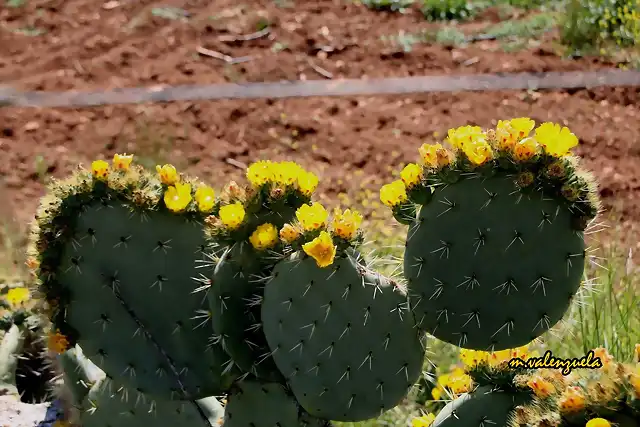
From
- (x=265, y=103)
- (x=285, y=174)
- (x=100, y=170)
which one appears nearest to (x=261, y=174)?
(x=285, y=174)

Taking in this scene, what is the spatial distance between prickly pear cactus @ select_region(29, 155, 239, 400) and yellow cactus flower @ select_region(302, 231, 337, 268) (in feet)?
1.29

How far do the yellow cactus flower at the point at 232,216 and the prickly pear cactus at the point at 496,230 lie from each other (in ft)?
1.01

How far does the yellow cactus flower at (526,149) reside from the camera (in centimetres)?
151

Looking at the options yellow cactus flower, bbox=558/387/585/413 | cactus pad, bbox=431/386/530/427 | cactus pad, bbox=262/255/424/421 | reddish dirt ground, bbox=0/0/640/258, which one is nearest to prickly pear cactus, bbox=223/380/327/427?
cactus pad, bbox=262/255/424/421

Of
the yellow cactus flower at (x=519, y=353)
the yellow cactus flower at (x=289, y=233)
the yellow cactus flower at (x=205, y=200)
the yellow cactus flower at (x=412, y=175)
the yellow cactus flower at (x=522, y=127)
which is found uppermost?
the yellow cactus flower at (x=522, y=127)

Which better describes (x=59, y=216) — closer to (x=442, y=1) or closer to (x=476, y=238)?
(x=476, y=238)

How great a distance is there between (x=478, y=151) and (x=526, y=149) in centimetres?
9

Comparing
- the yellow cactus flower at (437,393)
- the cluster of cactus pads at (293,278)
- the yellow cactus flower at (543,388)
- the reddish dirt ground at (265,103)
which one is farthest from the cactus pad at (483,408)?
the reddish dirt ground at (265,103)

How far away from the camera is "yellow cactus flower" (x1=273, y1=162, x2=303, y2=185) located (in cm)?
177

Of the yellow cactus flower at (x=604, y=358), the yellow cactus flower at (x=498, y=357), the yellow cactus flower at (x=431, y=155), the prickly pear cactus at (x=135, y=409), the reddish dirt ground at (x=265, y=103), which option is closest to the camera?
the yellow cactus flower at (x=604, y=358)

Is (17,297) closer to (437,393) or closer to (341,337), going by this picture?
(437,393)

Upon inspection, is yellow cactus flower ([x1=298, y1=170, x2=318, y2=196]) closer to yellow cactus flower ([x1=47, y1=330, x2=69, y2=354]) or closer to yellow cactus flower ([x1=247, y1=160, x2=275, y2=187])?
yellow cactus flower ([x1=247, y1=160, x2=275, y2=187])

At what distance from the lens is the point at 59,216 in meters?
1.87

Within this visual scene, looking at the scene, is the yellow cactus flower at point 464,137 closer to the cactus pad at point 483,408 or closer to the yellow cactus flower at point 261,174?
the yellow cactus flower at point 261,174
